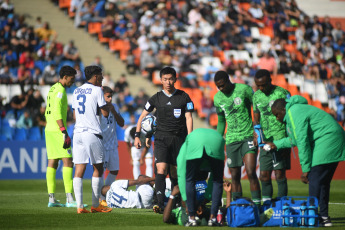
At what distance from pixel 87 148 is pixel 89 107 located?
68 centimetres

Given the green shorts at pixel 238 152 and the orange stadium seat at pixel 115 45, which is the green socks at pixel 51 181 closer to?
the green shorts at pixel 238 152

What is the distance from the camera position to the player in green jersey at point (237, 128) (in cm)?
1004

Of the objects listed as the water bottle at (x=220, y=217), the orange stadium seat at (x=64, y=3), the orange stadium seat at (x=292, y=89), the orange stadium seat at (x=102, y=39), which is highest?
the orange stadium seat at (x=64, y=3)

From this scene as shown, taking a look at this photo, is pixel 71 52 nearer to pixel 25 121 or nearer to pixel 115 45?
pixel 115 45

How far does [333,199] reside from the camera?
45.7ft

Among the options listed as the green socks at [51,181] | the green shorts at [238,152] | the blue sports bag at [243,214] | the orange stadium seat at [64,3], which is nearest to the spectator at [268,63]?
the orange stadium seat at [64,3]

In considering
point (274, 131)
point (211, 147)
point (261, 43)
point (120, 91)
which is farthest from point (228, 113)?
point (261, 43)

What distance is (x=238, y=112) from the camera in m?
10.3

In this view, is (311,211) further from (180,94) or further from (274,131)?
(180,94)

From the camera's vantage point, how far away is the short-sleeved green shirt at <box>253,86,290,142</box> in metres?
10.3

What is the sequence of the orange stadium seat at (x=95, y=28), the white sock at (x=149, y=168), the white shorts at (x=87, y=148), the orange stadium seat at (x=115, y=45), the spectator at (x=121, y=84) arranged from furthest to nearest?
the orange stadium seat at (x=95, y=28) → the orange stadium seat at (x=115, y=45) → the spectator at (x=121, y=84) → the white sock at (x=149, y=168) → the white shorts at (x=87, y=148)

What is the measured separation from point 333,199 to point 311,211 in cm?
589

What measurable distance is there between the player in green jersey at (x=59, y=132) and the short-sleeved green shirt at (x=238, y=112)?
3130 millimetres

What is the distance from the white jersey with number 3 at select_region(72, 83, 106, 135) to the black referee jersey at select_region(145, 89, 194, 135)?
0.96m
